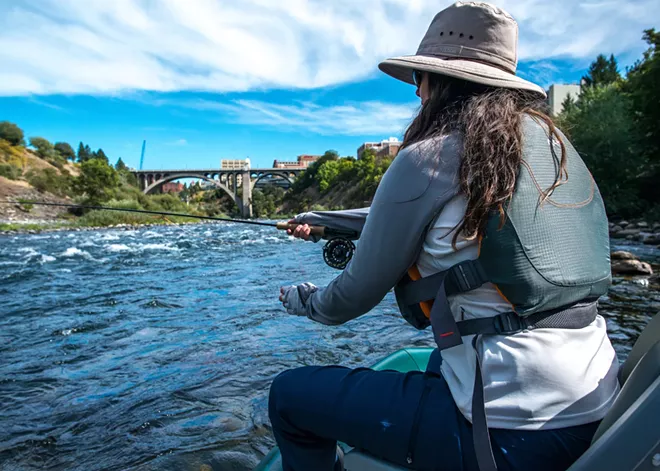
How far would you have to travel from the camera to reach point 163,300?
24.1ft

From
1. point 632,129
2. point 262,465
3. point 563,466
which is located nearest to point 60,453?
point 262,465

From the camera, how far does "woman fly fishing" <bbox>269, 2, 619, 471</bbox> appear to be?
1.12 metres

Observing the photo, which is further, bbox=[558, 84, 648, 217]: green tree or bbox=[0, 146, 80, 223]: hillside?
bbox=[0, 146, 80, 223]: hillside

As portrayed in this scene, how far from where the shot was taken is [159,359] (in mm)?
4598

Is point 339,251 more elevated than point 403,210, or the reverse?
point 403,210

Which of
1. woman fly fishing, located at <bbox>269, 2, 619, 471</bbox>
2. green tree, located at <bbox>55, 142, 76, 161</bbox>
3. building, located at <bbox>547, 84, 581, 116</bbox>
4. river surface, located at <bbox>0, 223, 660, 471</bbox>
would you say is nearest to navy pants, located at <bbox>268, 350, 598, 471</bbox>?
woman fly fishing, located at <bbox>269, 2, 619, 471</bbox>

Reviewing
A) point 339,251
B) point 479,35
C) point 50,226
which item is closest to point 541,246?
point 479,35

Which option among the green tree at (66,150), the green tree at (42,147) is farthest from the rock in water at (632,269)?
the green tree at (66,150)

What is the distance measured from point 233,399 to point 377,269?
275 cm

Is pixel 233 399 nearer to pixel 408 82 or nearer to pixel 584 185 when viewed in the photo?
pixel 408 82

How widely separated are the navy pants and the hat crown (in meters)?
0.98

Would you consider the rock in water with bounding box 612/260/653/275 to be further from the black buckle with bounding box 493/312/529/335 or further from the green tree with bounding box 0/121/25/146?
the green tree with bounding box 0/121/25/146

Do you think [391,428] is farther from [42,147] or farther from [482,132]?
[42,147]

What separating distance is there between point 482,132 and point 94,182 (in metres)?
61.6
